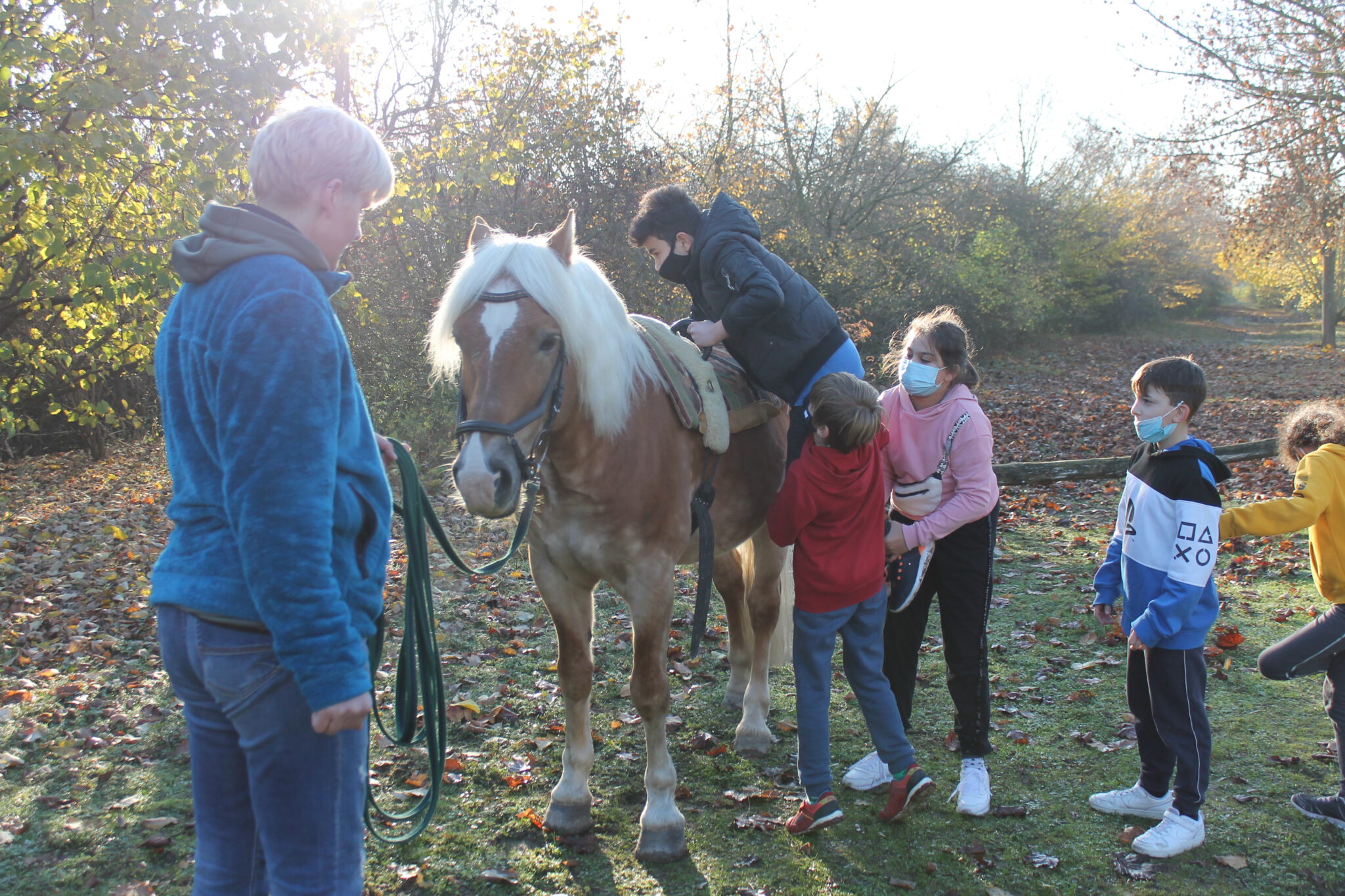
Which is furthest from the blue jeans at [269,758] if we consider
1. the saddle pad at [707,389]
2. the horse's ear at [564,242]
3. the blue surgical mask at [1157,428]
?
the blue surgical mask at [1157,428]

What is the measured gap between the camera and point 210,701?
63.3 inches

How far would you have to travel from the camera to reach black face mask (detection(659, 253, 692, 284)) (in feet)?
12.5

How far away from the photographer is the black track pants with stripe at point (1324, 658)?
3.16m

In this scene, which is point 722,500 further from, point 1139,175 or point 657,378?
point 1139,175

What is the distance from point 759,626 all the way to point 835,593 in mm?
1243

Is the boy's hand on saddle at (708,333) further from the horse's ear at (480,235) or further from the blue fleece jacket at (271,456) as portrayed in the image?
the blue fleece jacket at (271,456)

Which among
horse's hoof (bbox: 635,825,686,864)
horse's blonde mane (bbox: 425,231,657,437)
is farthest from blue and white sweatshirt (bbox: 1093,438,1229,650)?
horse's blonde mane (bbox: 425,231,657,437)

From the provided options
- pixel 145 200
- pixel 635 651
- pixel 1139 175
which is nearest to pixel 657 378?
pixel 635 651

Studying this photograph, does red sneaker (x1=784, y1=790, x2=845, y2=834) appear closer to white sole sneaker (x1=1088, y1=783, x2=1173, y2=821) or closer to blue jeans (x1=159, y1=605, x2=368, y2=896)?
white sole sneaker (x1=1088, y1=783, x2=1173, y2=821)

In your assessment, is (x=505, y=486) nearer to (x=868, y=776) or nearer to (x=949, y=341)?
(x=949, y=341)

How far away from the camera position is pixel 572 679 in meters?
3.40

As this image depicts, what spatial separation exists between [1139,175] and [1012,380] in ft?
58.2

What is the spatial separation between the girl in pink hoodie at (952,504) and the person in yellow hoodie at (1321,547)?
86cm

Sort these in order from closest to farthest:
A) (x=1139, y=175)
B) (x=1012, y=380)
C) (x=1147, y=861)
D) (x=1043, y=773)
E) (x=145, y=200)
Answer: (x=1147, y=861) < (x=1043, y=773) < (x=145, y=200) < (x=1012, y=380) < (x=1139, y=175)
